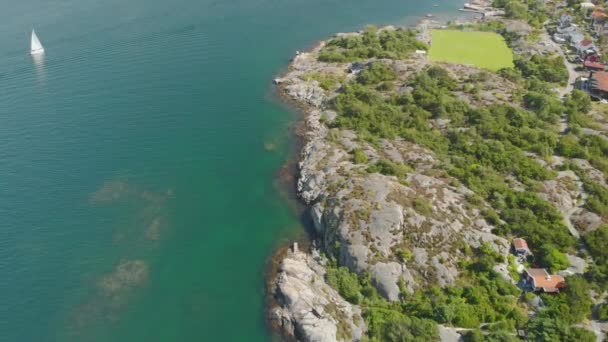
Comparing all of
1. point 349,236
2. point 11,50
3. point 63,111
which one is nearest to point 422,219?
point 349,236

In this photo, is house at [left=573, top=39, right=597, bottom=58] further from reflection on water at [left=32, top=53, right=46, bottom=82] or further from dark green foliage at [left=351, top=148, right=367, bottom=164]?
reflection on water at [left=32, top=53, right=46, bottom=82]

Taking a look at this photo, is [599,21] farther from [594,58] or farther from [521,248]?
[521,248]

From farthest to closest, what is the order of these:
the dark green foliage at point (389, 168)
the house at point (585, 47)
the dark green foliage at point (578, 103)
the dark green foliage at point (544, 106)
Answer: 1. the house at point (585, 47)
2. the dark green foliage at point (578, 103)
3. the dark green foliage at point (544, 106)
4. the dark green foliage at point (389, 168)

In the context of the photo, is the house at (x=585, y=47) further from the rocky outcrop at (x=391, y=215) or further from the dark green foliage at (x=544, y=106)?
the rocky outcrop at (x=391, y=215)

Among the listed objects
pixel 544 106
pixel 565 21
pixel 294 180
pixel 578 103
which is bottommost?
pixel 294 180

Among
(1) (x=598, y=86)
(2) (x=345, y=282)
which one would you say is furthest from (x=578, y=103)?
(2) (x=345, y=282)

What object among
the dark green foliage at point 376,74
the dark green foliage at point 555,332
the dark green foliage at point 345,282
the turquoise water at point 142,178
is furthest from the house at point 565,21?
the dark green foliage at point 345,282
